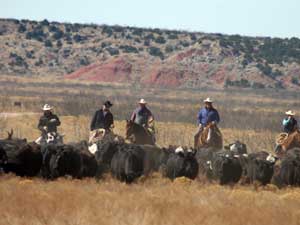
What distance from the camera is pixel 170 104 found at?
6419 centimetres

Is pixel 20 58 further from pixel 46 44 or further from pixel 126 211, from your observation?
pixel 126 211

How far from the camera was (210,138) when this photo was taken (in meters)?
28.8

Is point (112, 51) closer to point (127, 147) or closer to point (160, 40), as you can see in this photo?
point (160, 40)

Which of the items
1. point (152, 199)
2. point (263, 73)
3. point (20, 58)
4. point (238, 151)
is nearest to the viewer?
point (152, 199)

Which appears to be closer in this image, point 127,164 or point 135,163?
point 127,164

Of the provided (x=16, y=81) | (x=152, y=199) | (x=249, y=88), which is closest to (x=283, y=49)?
(x=249, y=88)

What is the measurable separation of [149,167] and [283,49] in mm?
93320

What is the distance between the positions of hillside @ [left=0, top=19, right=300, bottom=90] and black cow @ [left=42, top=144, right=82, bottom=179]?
71.6 metres

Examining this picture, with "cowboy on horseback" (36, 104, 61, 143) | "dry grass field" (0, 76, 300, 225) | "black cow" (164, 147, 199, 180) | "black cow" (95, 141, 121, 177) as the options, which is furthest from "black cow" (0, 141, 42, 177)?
"cowboy on horseback" (36, 104, 61, 143)

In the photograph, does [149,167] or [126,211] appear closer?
[126,211]

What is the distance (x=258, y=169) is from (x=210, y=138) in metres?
4.54

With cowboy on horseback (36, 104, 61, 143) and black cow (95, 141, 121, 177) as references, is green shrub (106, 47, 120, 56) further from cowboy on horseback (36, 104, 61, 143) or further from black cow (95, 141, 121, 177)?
black cow (95, 141, 121, 177)

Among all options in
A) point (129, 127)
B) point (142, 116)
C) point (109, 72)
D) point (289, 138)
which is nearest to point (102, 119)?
point (129, 127)

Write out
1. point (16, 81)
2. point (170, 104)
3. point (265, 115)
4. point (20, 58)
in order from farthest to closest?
point (20, 58) → point (16, 81) → point (170, 104) → point (265, 115)
